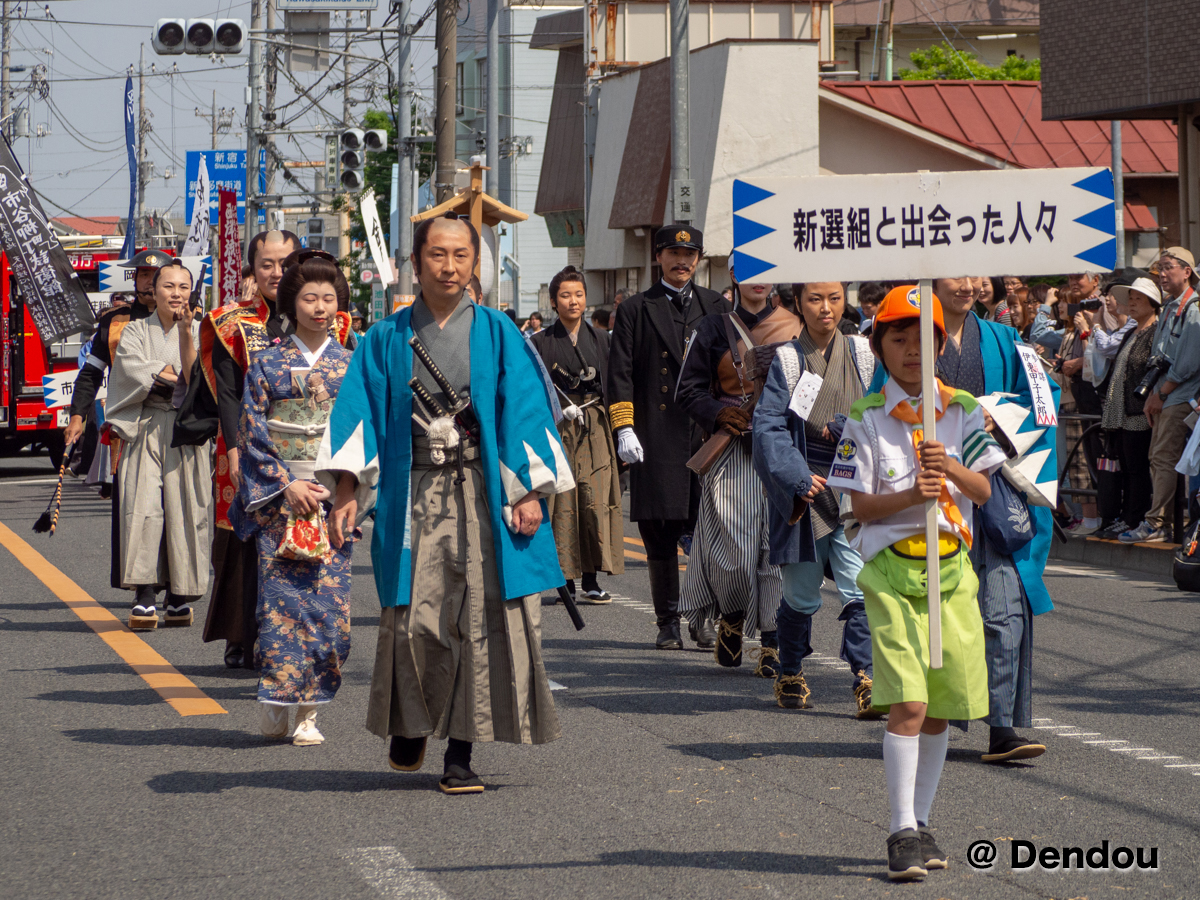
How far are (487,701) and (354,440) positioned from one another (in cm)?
99

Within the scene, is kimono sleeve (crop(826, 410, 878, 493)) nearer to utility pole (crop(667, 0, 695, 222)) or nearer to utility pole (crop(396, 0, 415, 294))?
utility pole (crop(667, 0, 695, 222))

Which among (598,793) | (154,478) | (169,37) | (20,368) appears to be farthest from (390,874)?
(169,37)

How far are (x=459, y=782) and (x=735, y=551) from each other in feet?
8.14

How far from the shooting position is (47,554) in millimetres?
12773

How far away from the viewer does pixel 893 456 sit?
474 centimetres

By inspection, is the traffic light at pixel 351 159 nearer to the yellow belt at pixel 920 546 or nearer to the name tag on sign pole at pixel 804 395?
the name tag on sign pole at pixel 804 395

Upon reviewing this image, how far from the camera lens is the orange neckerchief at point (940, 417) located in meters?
4.77

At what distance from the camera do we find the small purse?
6.23m

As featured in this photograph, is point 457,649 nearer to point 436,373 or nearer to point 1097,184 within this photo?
point 436,373

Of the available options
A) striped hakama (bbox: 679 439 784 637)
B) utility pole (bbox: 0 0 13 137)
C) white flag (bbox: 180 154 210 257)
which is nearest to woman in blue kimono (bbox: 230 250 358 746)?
striped hakama (bbox: 679 439 784 637)

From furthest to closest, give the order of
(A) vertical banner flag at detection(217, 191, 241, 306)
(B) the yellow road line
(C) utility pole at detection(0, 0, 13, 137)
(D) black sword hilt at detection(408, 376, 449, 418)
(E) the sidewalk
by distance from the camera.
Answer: (C) utility pole at detection(0, 0, 13, 137) → (A) vertical banner flag at detection(217, 191, 241, 306) → (E) the sidewalk → (B) the yellow road line → (D) black sword hilt at detection(408, 376, 449, 418)

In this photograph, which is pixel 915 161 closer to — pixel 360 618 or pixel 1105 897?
pixel 360 618

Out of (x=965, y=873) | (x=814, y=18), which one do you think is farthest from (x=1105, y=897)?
(x=814, y=18)

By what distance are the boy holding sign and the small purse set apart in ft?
7.70
